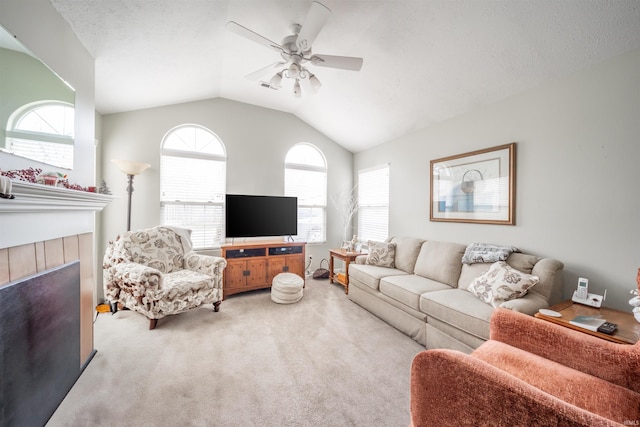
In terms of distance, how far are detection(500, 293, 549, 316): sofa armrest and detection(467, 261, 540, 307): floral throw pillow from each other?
0.06 meters

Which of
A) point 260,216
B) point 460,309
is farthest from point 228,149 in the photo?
point 460,309

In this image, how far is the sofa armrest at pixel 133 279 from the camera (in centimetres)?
244

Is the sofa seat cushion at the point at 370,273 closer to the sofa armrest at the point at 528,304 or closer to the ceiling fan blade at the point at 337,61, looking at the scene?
the sofa armrest at the point at 528,304

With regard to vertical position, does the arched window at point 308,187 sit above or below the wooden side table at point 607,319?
above

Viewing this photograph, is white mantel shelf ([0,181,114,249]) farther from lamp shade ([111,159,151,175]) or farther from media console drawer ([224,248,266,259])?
media console drawer ([224,248,266,259])

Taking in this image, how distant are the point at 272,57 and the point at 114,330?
Answer: 11.1 ft

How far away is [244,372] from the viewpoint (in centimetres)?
194

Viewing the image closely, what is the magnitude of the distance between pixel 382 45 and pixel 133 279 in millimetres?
3358

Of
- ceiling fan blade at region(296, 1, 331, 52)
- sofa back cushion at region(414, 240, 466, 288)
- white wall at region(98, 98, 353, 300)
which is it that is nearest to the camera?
ceiling fan blade at region(296, 1, 331, 52)

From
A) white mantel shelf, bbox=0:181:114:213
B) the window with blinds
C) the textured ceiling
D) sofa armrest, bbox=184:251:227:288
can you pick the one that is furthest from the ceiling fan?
the window with blinds

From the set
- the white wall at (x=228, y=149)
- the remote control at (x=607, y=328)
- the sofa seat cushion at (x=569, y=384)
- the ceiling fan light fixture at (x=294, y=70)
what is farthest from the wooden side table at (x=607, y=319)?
the white wall at (x=228, y=149)

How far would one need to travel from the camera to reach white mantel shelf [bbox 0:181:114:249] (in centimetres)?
118

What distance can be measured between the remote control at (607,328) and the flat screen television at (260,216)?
11.4 feet

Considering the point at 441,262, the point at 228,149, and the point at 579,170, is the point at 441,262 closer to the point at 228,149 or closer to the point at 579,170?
the point at 579,170
